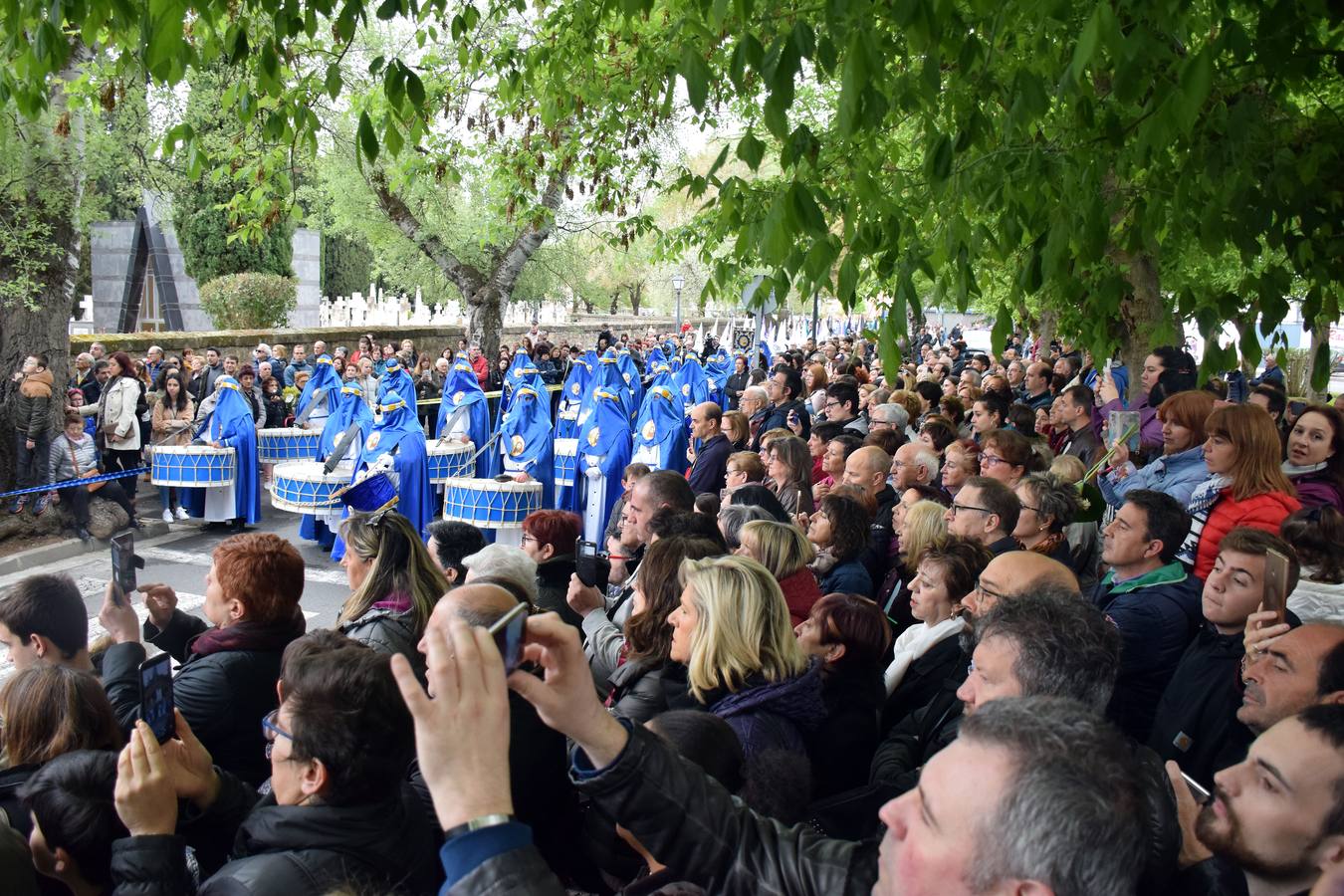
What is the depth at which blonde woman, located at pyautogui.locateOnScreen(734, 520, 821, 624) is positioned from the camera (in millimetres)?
4797

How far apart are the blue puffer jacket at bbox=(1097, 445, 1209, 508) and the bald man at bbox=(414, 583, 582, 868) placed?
3744 millimetres

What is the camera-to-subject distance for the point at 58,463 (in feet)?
38.3

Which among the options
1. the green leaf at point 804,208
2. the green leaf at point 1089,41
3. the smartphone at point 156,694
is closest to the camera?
the smartphone at point 156,694

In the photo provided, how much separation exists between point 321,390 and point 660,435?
4.54m

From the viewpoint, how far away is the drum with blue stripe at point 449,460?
1236 centimetres

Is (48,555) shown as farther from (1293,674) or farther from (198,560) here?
(1293,674)

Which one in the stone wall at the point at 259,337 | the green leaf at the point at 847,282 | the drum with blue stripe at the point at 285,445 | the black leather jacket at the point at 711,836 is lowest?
the drum with blue stripe at the point at 285,445

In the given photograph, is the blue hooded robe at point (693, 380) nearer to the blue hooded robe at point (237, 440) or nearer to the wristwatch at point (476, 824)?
the blue hooded robe at point (237, 440)

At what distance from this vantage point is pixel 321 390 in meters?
14.0

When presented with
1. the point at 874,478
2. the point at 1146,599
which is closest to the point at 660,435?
the point at 874,478

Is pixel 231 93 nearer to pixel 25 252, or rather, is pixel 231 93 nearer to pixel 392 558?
pixel 392 558

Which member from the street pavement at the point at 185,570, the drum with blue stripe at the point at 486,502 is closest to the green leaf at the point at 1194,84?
the street pavement at the point at 185,570

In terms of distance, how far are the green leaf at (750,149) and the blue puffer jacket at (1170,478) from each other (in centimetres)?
309

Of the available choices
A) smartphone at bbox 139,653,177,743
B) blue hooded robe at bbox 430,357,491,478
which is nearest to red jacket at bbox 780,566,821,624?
smartphone at bbox 139,653,177,743
